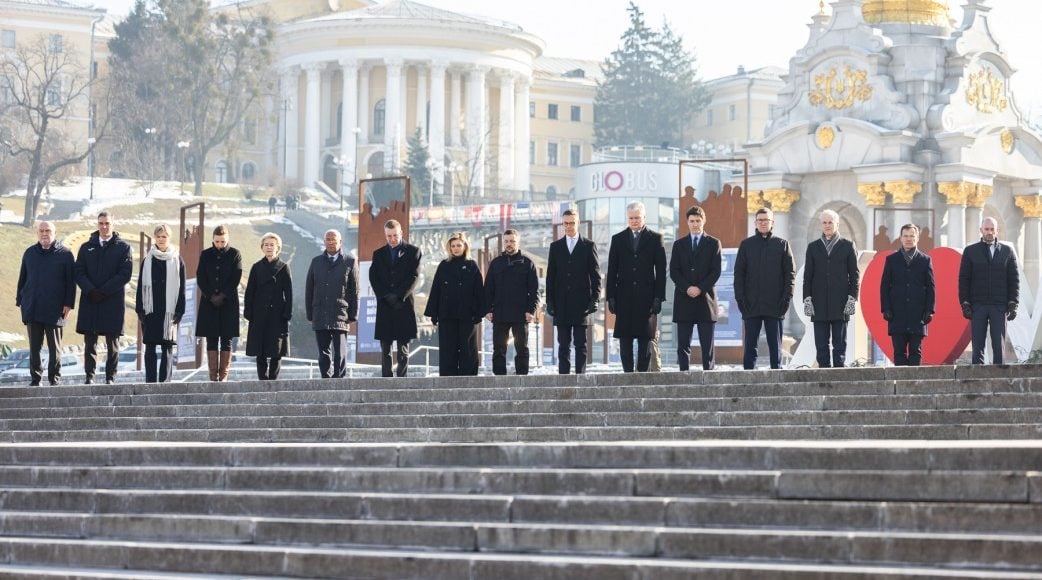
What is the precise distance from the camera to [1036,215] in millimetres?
35594

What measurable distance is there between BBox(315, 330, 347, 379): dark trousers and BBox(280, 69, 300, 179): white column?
83254 mm

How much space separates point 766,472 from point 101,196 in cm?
6153

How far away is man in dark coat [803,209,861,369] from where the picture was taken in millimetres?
15695

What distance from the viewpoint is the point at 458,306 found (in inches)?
631

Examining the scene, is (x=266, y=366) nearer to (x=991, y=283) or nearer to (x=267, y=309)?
(x=267, y=309)

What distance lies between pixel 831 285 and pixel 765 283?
0.65m

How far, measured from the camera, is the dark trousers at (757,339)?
15.5 meters

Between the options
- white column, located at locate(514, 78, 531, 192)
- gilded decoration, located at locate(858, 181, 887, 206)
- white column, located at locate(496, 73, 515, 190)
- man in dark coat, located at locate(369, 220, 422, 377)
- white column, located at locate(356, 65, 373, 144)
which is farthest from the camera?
white column, located at locate(514, 78, 531, 192)

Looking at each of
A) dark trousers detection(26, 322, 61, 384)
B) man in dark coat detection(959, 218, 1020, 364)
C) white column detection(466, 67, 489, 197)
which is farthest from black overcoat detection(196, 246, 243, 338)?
white column detection(466, 67, 489, 197)

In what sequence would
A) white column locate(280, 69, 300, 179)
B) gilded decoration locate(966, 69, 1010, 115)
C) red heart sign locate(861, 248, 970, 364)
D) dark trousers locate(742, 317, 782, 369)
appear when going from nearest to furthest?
dark trousers locate(742, 317, 782, 369), red heart sign locate(861, 248, 970, 364), gilded decoration locate(966, 69, 1010, 115), white column locate(280, 69, 300, 179)

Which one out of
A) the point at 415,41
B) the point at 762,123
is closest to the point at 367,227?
the point at 415,41

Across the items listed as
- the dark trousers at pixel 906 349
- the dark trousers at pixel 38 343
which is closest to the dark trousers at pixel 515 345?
the dark trousers at pixel 906 349

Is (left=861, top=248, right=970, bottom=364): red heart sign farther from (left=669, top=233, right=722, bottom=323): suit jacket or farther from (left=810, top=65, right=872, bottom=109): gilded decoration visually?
(left=810, top=65, right=872, bottom=109): gilded decoration

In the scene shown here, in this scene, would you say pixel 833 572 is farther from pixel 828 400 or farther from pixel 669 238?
pixel 669 238
